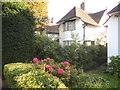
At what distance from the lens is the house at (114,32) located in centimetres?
684

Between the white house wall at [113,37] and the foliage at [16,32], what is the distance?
624 centimetres

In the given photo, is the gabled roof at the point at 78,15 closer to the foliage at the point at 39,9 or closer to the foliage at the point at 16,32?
the foliage at the point at 39,9

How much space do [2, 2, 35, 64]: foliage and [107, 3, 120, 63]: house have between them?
20.5ft

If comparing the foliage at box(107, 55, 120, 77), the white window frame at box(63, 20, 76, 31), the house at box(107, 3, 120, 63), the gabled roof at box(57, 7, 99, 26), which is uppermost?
the gabled roof at box(57, 7, 99, 26)

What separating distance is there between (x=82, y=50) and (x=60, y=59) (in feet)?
7.14

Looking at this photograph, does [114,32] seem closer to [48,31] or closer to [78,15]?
[78,15]

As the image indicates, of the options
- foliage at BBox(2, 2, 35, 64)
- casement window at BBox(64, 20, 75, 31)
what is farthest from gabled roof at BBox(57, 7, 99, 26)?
foliage at BBox(2, 2, 35, 64)

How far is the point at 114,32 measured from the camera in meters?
7.06

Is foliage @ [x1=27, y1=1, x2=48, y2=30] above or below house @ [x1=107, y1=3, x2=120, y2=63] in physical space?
above

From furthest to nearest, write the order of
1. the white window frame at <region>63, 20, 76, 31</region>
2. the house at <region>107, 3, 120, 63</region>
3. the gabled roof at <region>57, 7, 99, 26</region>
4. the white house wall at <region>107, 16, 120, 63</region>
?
the white window frame at <region>63, 20, 76, 31</region>
the gabled roof at <region>57, 7, 99, 26</region>
the white house wall at <region>107, 16, 120, 63</region>
the house at <region>107, 3, 120, 63</region>

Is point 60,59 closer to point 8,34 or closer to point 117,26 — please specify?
point 8,34

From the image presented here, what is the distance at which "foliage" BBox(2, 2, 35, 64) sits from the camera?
4980mm

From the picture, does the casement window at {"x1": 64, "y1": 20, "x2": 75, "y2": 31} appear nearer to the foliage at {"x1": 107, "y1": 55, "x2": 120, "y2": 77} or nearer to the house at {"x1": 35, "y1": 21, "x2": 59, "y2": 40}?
the house at {"x1": 35, "y1": 21, "x2": 59, "y2": 40}

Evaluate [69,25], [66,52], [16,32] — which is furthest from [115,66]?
[69,25]
